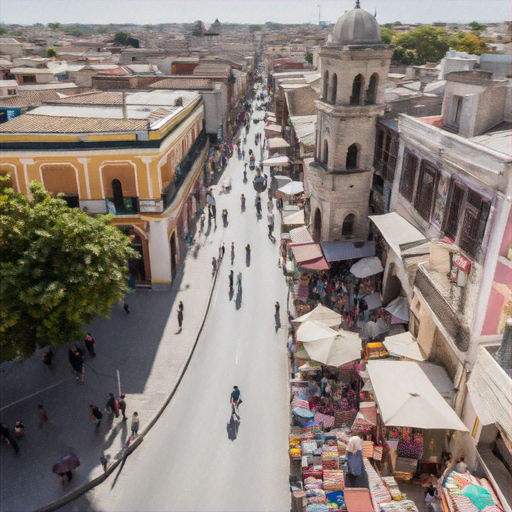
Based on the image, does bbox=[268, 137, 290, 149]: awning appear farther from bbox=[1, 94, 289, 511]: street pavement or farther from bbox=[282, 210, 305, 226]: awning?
bbox=[1, 94, 289, 511]: street pavement

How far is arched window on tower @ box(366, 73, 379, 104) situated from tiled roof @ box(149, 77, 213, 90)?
21.4m

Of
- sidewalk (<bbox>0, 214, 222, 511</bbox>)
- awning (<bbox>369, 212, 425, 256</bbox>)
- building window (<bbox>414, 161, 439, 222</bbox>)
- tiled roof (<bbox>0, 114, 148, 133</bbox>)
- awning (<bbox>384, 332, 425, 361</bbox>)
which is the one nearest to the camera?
sidewalk (<bbox>0, 214, 222, 511</bbox>)

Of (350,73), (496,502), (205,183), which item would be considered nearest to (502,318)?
(496,502)

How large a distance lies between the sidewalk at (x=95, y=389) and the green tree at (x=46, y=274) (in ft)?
→ 7.97

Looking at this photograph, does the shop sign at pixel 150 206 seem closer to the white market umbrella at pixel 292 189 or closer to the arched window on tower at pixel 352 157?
the arched window on tower at pixel 352 157

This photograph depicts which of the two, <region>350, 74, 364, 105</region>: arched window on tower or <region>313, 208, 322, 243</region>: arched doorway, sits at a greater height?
<region>350, 74, 364, 105</region>: arched window on tower

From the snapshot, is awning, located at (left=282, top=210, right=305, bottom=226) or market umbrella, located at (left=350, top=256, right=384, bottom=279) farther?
awning, located at (left=282, top=210, right=305, bottom=226)

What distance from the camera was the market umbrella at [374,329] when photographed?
18.4 m

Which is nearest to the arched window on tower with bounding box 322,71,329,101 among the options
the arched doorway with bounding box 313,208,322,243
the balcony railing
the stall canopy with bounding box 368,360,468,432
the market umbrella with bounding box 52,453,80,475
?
the arched doorway with bounding box 313,208,322,243

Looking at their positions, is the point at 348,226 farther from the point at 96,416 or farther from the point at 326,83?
the point at 96,416

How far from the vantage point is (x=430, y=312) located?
46.6 ft

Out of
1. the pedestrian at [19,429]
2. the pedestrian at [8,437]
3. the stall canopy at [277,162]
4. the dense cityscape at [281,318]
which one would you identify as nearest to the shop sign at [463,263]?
the dense cityscape at [281,318]

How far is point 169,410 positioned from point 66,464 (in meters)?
3.97

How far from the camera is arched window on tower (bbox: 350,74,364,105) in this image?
2127 centimetres
